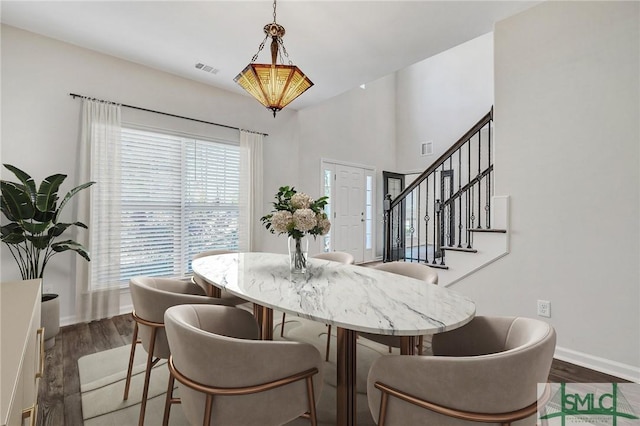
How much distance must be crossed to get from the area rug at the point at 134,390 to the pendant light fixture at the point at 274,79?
204cm

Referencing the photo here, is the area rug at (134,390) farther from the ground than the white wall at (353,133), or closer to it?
closer to it

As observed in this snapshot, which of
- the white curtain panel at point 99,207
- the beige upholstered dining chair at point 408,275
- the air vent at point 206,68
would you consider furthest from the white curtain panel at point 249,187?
the beige upholstered dining chair at point 408,275

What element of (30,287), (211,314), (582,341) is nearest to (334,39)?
(211,314)

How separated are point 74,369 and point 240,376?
2.09 m

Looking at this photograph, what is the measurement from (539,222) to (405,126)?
5202 mm

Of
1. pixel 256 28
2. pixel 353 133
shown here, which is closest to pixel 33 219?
pixel 256 28

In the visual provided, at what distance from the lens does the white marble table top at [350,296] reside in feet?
3.80

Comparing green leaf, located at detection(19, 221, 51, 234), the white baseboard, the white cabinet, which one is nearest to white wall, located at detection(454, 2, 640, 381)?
the white baseboard

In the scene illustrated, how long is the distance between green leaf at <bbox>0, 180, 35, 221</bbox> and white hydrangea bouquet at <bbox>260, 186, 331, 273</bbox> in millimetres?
2169

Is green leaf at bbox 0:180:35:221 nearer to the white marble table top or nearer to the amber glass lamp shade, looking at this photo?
the white marble table top

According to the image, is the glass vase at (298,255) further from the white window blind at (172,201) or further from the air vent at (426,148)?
the air vent at (426,148)

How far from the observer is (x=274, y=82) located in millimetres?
2152

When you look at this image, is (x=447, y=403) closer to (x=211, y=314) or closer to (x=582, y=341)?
(x=211, y=314)

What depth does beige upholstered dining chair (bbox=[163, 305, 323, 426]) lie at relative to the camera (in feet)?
3.42
